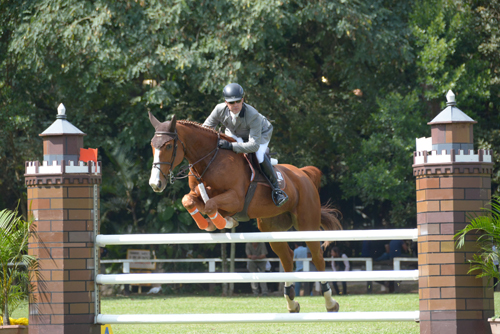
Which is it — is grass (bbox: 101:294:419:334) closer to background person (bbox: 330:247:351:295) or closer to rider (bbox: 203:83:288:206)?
background person (bbox: 330:247:351:295)

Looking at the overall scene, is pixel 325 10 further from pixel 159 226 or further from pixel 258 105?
pixel 159 226

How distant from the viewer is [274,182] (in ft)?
21.3

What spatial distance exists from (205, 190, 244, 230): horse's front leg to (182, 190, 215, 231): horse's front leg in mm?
132

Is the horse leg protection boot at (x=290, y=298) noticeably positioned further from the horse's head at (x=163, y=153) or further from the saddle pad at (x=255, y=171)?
the horse's head at (x=163, y=153)

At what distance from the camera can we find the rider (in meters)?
6.20

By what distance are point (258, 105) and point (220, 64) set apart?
146 centimetres

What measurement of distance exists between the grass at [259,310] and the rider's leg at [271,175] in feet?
5.46

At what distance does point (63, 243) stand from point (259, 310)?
5.73 metres

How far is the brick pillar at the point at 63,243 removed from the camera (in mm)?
5320

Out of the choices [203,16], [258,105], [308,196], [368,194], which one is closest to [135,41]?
[203,16]

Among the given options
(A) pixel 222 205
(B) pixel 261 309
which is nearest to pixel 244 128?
(A) pixel 222 205

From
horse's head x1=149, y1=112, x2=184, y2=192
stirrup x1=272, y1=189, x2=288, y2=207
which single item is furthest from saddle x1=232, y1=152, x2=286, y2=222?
horse's head x1=149, y1=112, x2=184, y2=192

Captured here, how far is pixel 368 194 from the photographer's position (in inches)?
613

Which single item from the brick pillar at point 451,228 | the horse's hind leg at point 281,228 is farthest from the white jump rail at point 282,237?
the horse's hind leg at point 281,228
